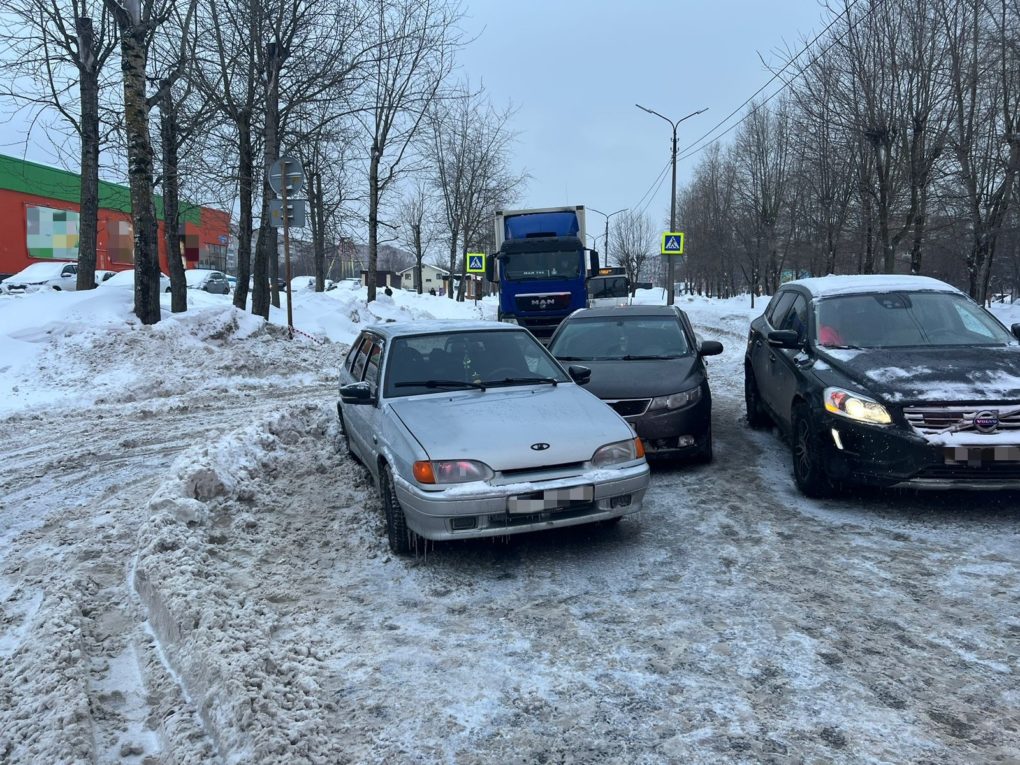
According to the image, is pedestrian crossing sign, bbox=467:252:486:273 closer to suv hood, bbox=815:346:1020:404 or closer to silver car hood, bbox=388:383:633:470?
suv hood, bbox=815:346:1020:404

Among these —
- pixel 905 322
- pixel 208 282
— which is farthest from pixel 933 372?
pixel 208 282

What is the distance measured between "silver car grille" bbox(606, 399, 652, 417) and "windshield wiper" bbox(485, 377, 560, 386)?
0.99 m

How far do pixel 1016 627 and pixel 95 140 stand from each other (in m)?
17.5

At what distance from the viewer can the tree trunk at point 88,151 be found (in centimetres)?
1545

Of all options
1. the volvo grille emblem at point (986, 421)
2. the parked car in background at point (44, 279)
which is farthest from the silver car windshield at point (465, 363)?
the parked car in background at point (44, 279)

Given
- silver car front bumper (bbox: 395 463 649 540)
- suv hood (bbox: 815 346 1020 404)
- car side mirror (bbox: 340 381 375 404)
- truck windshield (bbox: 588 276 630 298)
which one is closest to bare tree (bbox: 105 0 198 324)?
car side mirror (bbox: 340 381 375 404)

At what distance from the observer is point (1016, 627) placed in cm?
364

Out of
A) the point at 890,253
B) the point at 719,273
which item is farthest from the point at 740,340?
the point at 719,273

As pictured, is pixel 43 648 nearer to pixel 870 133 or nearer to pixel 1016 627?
pixel 1016 627

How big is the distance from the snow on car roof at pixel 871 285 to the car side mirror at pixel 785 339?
27.4 inches

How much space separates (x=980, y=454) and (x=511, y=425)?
3061 millimetres

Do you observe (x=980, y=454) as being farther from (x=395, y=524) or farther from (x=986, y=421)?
(x=395, y=524)

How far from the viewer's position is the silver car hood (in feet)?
15.0

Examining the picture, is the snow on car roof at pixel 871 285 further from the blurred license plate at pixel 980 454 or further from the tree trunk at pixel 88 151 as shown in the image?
the tree trunk at pixel 88 151
